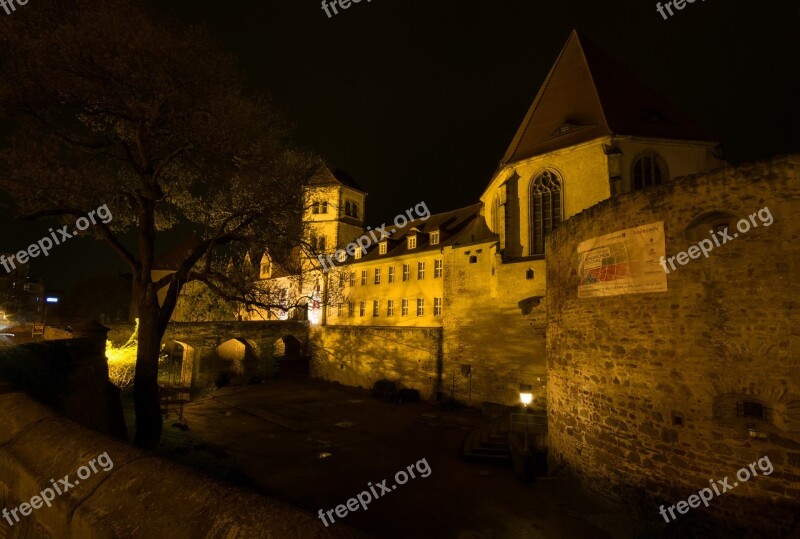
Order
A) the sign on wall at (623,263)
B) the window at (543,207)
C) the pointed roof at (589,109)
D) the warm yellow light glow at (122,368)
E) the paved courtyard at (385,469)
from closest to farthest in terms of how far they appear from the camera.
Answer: the sign on wall at (623,263) → the paved courtyard at (385,469) → the warm yellow light glow at (122,368) → the pointed roof at (589,109) → the window at (543,207)

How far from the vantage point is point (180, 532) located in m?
2.05

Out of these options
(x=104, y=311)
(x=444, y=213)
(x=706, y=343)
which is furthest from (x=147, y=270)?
(x=104, y=311)

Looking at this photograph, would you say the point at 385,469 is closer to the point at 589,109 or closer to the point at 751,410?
the point at 751,410

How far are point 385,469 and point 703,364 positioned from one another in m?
9.63

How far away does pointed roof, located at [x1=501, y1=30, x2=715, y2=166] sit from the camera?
71.7 ft

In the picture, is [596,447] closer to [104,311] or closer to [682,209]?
[682,209]

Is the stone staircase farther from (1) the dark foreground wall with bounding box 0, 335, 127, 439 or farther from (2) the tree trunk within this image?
(1) the dark foreground wall with bounding box 0, 335, 127, 439

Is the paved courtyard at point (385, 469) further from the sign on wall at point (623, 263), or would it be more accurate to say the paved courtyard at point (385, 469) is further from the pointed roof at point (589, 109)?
the pointed roof at point (589, 109)

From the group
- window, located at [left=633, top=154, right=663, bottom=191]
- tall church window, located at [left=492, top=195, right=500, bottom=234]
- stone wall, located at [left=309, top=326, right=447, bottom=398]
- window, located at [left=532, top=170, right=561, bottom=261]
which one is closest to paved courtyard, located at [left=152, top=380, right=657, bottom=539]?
stone wall, located at [left=309, top=326, right=447, bottom=398]

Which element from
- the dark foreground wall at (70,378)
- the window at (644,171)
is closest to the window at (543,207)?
the window at (644,171)

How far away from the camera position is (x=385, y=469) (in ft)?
46.6

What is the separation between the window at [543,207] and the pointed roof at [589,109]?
4.91 ft

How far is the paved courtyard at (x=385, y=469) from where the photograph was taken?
993cm

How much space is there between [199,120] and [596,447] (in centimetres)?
1219
